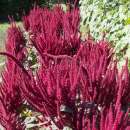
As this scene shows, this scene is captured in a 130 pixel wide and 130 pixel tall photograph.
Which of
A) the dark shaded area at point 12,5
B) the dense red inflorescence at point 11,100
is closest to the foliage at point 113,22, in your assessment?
the dense red inflorescence at point 11,100

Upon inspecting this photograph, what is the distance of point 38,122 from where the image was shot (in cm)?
363

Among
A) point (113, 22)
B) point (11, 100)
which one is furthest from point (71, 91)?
point (113, 22)

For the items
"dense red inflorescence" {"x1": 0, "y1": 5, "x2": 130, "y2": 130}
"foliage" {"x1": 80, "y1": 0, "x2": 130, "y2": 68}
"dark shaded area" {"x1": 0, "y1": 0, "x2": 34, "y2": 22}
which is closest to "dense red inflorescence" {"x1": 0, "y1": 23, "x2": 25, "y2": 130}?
"dense red inflorescence" {"x1": 0, "y1": 5, "x2": 130, "y2": 130}

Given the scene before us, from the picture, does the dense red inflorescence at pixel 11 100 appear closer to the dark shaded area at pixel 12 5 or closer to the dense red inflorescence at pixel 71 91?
the dense red inflorescence at pixel 71 91

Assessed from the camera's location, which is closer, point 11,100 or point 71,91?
point 71,91

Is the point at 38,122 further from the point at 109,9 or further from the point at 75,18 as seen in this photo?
the point at 109,9

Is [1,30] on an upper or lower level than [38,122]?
lower

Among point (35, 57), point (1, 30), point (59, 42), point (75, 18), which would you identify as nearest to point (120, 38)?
point (75, 18)

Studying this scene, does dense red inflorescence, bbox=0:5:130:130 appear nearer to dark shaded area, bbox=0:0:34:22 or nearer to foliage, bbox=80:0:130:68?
foliage, bbox=80:0:130:68

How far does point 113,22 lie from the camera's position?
7020 millimetres

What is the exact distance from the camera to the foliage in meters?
6.02

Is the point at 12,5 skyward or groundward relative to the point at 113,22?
groundward

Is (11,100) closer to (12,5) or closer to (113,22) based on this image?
(113,22)

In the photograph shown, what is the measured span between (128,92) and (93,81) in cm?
28
